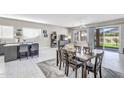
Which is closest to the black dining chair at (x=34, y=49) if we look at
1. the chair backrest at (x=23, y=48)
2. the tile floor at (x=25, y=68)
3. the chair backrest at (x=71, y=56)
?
the chair backrest at (x=23, y=48)

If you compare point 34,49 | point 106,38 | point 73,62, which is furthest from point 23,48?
point 106,38

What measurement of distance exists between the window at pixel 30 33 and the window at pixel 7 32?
1.02 meters

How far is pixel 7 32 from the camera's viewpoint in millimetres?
7012

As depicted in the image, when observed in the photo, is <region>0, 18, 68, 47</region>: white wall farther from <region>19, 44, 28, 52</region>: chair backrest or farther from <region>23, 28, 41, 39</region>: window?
<region>19, 44, 28, 52</region>: chair backrest

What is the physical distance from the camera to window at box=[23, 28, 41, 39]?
26.4 feet

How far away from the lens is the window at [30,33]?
803 cm

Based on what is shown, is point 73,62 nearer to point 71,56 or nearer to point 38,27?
point 71,56

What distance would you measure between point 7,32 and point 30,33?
1.85 meters

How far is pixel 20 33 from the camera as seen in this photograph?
769 centimetres

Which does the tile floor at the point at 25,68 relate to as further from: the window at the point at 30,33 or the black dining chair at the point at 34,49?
the window at the point at 30,33
